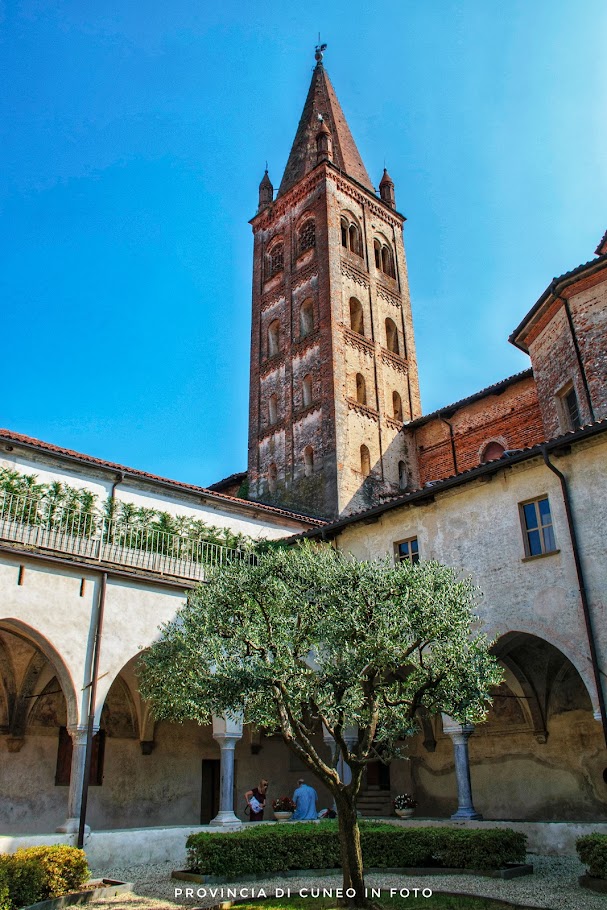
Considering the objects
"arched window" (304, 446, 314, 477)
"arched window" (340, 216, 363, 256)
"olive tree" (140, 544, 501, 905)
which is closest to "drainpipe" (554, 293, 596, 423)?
"olive tree" (140, 544, 501, 905)

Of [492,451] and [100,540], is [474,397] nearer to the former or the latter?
[492,451]

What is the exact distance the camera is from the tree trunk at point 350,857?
8891mm

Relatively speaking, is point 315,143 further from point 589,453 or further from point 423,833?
point 423,833

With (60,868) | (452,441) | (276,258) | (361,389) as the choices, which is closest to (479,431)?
(452,441)

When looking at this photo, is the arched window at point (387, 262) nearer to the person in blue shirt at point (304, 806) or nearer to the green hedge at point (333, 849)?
the person in blue shirt at point (304, 806)

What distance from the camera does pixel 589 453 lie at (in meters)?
14.0

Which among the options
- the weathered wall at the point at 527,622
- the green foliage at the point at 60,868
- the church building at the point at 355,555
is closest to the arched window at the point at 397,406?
the church building at the point at 355,555

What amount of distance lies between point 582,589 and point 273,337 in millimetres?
22222

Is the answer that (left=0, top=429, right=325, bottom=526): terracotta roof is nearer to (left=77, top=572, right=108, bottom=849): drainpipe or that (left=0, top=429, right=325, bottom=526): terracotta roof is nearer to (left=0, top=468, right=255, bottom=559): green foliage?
(left=0, top=468, right=255, bottom=559): green foliage

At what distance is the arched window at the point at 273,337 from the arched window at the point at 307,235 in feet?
10.8

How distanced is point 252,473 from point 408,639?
2127 centimetres

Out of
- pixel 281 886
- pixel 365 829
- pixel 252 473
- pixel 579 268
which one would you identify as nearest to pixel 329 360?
pixel 252 473

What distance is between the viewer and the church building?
14078mm

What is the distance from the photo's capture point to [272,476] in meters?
29.9
